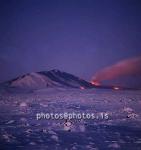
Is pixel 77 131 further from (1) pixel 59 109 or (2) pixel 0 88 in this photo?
(2) pixel 0 88

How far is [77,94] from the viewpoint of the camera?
26.5ft

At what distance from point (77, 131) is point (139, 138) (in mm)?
965

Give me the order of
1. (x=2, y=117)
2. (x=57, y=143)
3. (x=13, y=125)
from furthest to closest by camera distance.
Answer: (x=2, y=117), (x=13, y=125), (x=57, y=143)

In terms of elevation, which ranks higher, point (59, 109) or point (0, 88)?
point (0, 88)

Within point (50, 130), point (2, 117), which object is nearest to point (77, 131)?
point (50, 130)

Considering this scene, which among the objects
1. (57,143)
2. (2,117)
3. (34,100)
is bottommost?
(57,143)

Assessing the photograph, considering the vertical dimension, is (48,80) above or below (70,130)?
above

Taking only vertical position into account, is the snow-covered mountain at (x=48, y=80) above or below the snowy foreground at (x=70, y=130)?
above

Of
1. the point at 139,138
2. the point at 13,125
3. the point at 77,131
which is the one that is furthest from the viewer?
the point at 13,125

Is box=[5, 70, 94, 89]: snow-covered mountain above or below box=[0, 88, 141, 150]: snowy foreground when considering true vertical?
above

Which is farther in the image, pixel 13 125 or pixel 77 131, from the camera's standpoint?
pixel 13 125

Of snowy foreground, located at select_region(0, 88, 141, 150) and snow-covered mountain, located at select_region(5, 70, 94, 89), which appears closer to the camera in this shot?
snowy foreground, located at select_region(0, 88, 141, 150)

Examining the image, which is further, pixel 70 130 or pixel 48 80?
pixel 48 80

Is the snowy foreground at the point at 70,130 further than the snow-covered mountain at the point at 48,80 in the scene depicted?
No
